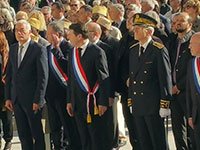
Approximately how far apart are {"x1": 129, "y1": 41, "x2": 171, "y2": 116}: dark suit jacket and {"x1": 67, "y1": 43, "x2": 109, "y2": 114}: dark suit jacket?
1.47 ft

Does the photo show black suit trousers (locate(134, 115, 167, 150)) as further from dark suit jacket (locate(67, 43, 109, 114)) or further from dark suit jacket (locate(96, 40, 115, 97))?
dark suit jacket (locate(96, 40, 115, 97))

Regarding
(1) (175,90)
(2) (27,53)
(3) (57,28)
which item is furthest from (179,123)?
(2) (27,53)

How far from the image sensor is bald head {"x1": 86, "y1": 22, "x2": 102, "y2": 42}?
8.28 metres

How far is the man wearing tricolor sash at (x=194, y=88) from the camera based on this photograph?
7.13 meters

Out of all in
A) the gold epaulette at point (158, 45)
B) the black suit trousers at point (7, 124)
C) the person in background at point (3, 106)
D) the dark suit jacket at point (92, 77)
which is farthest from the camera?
the black suit trousers at point (7, 124)

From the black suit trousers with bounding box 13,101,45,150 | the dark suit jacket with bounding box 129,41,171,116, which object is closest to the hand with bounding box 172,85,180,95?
the dark suit jacket with bounding box 129,41,171,116

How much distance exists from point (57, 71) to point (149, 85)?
5.20 ft

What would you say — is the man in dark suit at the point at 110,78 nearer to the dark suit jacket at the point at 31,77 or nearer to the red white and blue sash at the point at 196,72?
the dark suit jacket at the point at 31,77

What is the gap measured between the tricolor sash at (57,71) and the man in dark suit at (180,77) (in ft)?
4.98

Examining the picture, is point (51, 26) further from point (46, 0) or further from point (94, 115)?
point (46, 0)

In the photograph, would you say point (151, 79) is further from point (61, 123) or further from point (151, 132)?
point (61, 123)

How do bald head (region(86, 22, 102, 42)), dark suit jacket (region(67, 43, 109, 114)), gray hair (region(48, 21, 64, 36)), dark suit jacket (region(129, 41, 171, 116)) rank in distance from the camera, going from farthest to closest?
gray hair (region(48, 21, 64, 36)) → bald head (region(86, 22, 102, 42)) → dark suit jacket (region(67, 43, 109, 114)) → dark suit jacket (region(129, 41, 171, 116))

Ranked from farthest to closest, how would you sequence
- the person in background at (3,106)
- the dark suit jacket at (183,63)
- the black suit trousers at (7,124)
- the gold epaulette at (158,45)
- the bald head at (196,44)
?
the black suit trousers at (7,124)
the person in background at (3,106)
the dark suit jacket at (183,63)
the gold epaulette at (158,45)
the bald head at (196,44)

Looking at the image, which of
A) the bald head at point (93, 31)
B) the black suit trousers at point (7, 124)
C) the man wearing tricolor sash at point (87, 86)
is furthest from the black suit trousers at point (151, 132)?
the black suit trousers at point (7, 124)
